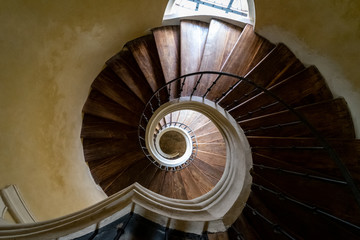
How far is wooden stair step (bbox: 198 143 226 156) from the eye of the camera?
5.85m

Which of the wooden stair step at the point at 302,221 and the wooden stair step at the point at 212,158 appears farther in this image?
the wooden stair step at the point at 212,158

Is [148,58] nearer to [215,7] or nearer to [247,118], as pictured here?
[215,7]

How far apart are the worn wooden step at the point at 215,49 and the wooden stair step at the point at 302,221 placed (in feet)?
7.22

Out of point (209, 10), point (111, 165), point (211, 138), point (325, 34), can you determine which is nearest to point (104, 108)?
point (111, 165)

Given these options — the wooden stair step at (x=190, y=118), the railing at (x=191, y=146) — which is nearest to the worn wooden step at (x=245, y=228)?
the railing at (x=191, y=146)

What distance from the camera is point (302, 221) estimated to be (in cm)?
246

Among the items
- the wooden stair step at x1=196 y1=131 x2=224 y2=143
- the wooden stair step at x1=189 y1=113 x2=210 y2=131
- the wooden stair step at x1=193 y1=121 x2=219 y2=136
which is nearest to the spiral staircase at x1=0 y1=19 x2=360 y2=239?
the wooden stair step at x1=196 y1=131 x2=224 y2=143

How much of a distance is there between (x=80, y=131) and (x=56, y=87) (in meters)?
1.12

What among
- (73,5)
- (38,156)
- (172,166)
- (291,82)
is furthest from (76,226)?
(172,166)

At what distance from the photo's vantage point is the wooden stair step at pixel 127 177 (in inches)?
182

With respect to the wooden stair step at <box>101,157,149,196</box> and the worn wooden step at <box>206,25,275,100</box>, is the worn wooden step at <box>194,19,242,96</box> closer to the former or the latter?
the worn wooden step at <box>206,25,275,100</box>

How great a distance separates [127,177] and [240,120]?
304 cm

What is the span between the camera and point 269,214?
104 inches

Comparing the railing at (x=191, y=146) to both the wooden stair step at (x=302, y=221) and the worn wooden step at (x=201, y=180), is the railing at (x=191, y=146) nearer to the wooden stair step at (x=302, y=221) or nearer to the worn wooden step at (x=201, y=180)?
the worn wooden step at (x=201, y=180)
